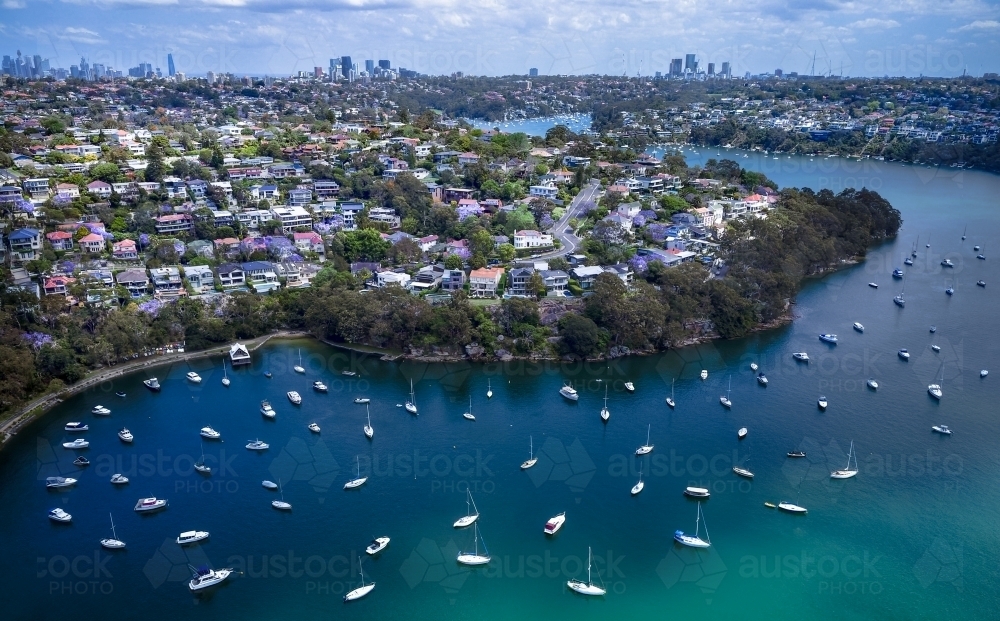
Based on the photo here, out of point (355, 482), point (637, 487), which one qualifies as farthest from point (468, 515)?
point (637, 487)

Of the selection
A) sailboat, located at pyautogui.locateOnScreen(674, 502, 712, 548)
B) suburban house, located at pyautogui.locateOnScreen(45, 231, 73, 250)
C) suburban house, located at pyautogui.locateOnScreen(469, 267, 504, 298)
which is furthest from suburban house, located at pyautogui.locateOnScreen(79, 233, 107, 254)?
sailboat, located at pyautogui.locateOnScreen(674, 502, 712, 548)

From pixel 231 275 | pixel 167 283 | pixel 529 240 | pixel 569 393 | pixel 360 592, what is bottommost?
pixel 360 592

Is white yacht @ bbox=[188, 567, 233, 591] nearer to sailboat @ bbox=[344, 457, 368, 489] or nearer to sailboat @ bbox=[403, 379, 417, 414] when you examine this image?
sailboat @ bbox=[344, 457, 368, 489]

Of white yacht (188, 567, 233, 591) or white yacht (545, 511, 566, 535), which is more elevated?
white yacht (545, 511, 566, 535)

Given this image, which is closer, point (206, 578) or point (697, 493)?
point (206, 578)

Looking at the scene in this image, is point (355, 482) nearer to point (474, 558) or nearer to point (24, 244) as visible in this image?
point (474, 558)

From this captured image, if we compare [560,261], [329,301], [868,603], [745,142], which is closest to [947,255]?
[560,261]

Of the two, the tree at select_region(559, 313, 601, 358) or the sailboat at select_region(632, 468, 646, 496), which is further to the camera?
the tree at select_region(559, 313, 601, 358)

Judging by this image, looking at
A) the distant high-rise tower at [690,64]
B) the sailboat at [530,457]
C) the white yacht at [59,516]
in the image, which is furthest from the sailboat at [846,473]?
the distant high-rise tower at [690,64]
